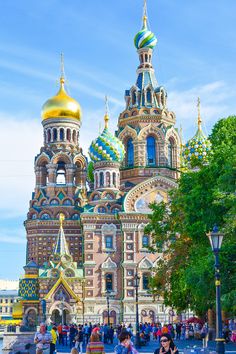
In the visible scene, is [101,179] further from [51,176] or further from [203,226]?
[203,226]

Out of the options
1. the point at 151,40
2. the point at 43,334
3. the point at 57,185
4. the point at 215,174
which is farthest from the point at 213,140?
the point at 151,40

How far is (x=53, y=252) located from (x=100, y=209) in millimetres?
4763

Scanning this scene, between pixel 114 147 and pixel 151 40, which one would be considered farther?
pixel 151 40

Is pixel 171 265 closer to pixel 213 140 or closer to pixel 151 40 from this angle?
pixel 213 140

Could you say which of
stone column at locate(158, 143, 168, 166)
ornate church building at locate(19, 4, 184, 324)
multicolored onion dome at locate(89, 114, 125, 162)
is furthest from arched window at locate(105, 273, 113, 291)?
stone column at locate(158, 143, 168, 166)

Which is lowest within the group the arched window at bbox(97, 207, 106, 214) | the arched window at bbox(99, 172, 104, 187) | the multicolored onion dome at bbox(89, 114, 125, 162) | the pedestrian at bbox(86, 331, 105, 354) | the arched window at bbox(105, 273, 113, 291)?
the pedestrian at bbox(86, 331, 105, 354)

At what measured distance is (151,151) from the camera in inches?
2254

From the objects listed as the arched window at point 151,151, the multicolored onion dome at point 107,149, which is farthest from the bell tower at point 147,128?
the multicolored onion dome at point 107,149

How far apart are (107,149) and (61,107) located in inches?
256

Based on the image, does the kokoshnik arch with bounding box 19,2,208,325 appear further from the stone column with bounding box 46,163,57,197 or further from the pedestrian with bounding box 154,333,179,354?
the pedestrian with bounding box 154,333,179,354

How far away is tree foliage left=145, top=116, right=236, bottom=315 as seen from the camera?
935 inches

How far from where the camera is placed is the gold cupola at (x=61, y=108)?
5706 cm

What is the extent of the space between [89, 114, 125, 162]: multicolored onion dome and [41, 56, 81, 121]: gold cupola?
13.2 feet

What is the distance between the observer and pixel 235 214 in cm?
2262
